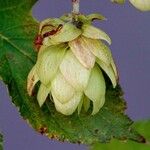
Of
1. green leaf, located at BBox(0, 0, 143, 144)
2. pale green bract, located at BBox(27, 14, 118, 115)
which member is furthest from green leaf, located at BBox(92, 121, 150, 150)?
pale green bract, located at BBox(27, 14, 118, 115)

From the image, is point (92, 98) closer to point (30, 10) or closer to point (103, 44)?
point (103, 44)

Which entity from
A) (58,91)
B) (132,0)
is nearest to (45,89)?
(58,91)

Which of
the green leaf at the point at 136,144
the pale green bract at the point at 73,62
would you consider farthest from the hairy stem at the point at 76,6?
the green leaf at the point at 136,144

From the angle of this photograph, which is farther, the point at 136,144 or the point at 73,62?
the point at 136,144

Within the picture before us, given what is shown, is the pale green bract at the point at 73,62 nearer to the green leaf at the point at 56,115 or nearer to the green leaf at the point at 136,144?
the green leaf at the point at 56,115

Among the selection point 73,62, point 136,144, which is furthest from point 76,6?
point 136,144

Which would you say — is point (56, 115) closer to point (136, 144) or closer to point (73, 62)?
point (73, 62)
